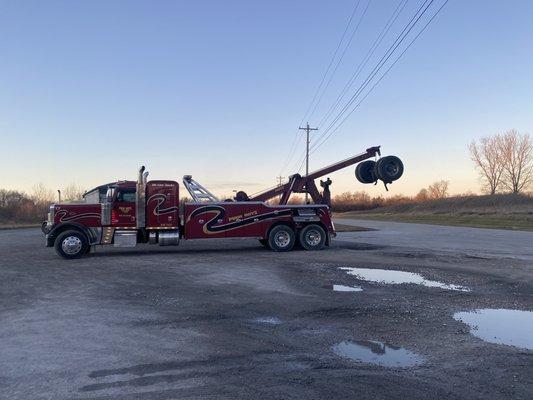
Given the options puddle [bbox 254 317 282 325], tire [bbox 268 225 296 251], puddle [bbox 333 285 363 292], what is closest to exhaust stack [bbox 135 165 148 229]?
tire [bbox 268 225 296 251]

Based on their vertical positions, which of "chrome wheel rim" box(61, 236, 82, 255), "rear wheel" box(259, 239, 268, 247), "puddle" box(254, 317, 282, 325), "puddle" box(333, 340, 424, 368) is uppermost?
"chrome wheel rim" box(61, 236, 82, 255)

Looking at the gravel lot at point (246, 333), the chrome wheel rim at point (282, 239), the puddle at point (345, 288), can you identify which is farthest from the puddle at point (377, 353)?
the chrome wheel rim at point (282, 239)

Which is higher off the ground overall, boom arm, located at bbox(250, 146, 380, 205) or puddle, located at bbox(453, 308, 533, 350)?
boom arm, located at bbox(250, 146, 380, 205)

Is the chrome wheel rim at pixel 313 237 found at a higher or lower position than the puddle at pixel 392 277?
higher

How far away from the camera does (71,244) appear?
17.6 meters

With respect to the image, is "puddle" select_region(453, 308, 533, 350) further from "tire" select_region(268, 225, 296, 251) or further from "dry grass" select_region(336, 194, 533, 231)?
"dry grass" select_region(336, 194, 533, 231)

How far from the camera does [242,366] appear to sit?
219 inches

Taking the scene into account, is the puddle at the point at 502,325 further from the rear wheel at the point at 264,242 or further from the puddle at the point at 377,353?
the rear wheel at the point at 264,242

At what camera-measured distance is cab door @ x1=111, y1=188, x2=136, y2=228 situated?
60.1ft

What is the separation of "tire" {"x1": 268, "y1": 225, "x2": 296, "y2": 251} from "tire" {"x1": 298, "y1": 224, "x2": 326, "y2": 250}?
39 centimetres

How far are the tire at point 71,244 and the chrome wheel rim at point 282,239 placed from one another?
6989 mm

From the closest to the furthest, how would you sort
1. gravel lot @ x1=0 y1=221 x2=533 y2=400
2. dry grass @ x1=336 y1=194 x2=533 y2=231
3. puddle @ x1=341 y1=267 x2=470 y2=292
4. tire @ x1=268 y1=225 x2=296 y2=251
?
1. gravel lot @ x1=0 y1=221 x2=533 y2=400
2. puddle @ x1=341 y1=267 x2=470 y2=292
3. tire @ x1=268 y1=225 x2=296 y2=251
4. dry grass @ x1=336 y1=194 x2=533 y2=231

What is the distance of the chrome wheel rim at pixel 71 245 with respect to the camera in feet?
57.5

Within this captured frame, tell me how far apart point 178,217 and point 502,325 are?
1334cm
